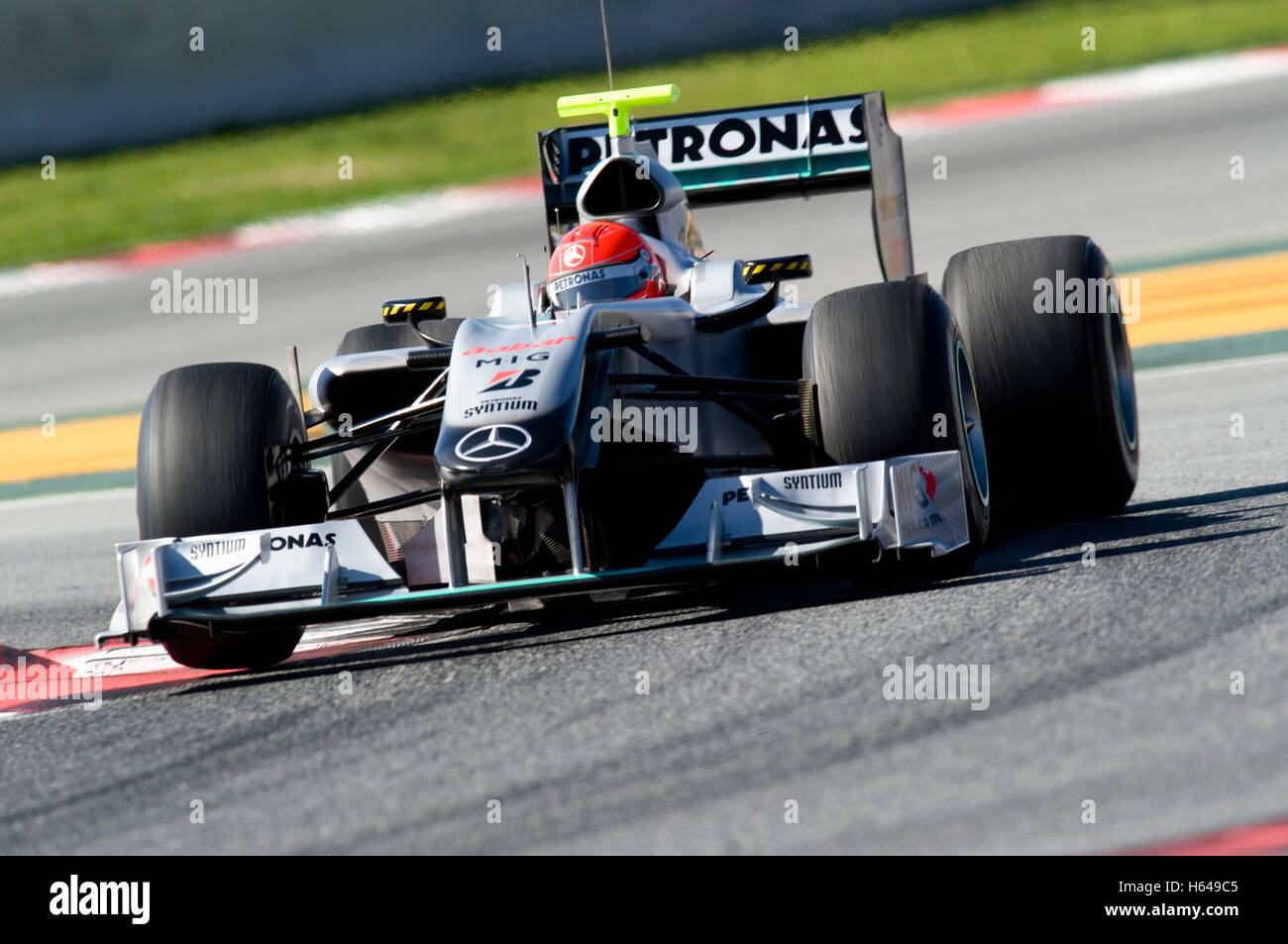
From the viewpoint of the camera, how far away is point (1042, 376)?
20.8ft

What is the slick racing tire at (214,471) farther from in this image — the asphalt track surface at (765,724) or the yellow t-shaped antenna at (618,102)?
the yellow t-shaped antenna at (618,102)

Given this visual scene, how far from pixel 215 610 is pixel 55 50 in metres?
13.8

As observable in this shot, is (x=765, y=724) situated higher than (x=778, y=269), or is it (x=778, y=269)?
(x=778, y=269)

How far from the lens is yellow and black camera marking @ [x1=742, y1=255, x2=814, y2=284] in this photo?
6.14 meters

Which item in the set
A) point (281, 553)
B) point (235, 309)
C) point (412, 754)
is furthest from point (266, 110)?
point (412, 754)

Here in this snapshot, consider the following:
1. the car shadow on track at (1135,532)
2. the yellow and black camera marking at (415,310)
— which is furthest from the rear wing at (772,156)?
the car shadow on track at (1135,532)

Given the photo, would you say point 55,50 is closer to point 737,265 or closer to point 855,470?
point 737,265

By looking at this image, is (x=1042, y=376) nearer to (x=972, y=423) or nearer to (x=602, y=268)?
(x=972, y=423)

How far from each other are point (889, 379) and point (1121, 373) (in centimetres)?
A: 189

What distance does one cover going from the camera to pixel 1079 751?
3.59 meters

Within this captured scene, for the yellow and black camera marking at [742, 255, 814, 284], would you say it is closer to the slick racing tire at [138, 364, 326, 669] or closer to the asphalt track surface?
the asphalt track surface

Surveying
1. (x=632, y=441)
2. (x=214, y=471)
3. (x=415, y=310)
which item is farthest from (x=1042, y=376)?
(x=214, y=471)

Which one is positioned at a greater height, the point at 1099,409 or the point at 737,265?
the point at 737,265
